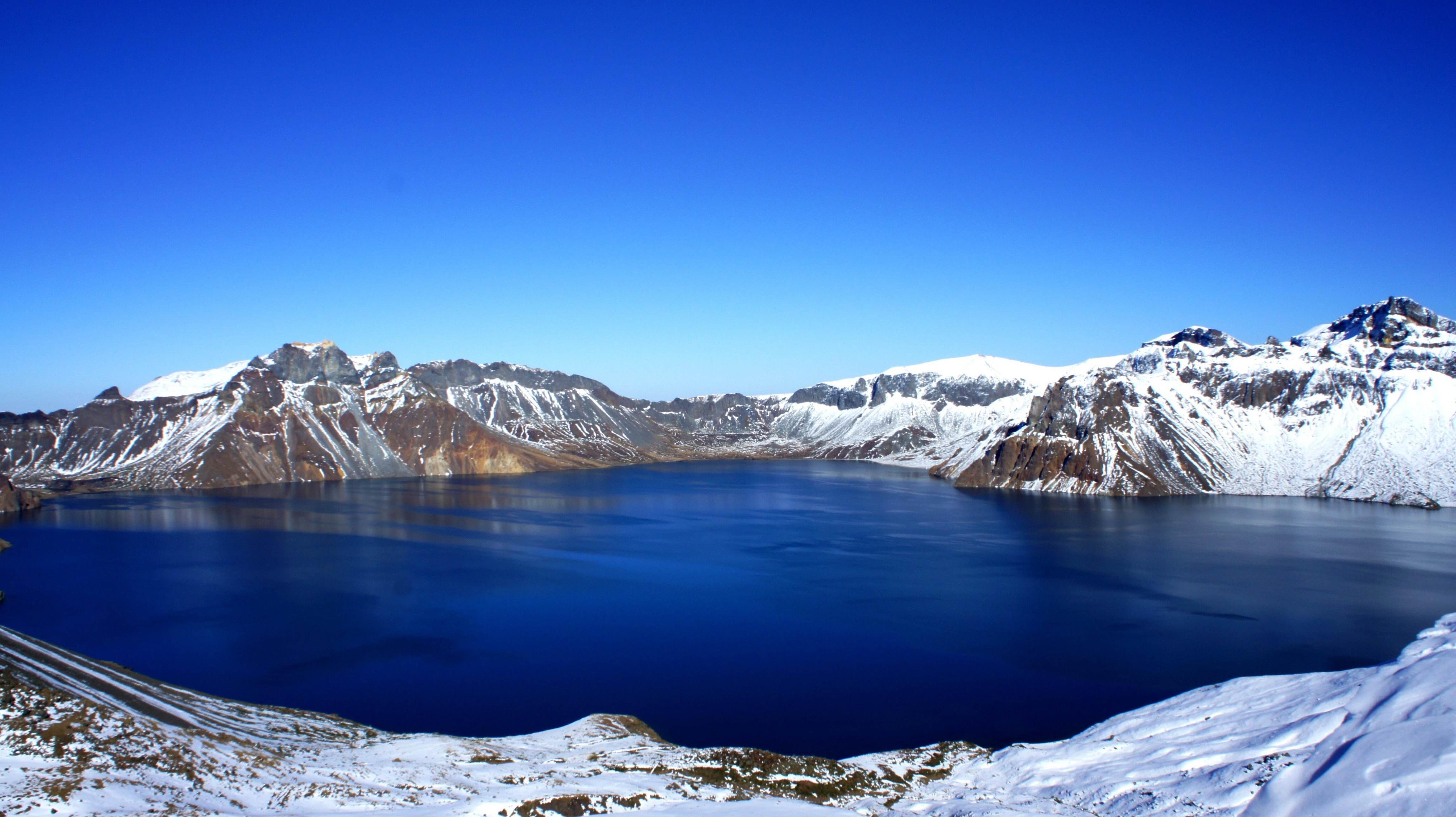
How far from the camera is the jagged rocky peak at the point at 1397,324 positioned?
12450cm

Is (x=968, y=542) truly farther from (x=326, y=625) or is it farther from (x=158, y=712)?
(x=158, y=712)

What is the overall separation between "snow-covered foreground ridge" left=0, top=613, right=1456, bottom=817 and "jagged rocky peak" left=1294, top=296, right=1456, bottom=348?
13046 centimetres

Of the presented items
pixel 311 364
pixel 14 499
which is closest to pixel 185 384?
pixel 311 364

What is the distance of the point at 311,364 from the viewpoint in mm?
153625

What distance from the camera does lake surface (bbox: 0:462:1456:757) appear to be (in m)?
29.3

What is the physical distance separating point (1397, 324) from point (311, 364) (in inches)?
7412

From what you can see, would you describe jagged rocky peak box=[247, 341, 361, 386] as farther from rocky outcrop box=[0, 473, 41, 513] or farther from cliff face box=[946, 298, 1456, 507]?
cliff face box=[946, 298, 1456, 507]

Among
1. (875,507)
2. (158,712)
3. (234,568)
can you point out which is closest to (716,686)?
(158,712)

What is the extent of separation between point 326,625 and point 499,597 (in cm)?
945

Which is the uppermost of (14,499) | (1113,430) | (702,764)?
(1113,430)

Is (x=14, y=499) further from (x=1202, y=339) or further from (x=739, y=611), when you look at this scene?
(x=1202, y=339)

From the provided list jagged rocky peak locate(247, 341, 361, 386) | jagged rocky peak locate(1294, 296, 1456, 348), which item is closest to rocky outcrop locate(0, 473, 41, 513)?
jagged rocky peak locate(247, 341, 361, 386)

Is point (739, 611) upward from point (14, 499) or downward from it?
downward

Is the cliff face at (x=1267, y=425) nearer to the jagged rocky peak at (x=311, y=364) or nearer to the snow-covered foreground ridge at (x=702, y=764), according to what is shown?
the snow-covered foreground ridge at (x=702, y=764)
